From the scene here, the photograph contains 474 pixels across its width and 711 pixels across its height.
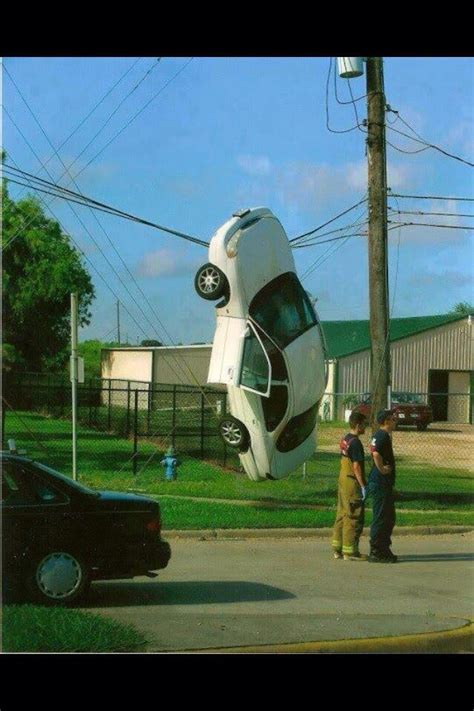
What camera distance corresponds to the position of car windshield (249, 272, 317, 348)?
14945 millimetres

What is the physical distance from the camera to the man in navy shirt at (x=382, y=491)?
12.8 m

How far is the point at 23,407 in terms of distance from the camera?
47.9 ft

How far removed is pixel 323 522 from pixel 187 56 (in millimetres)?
7809

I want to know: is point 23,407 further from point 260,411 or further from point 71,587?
point 71,587

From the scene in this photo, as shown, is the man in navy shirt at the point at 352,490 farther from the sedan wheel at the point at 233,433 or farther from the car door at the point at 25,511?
the car door at the point at 25,511

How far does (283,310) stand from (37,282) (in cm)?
409

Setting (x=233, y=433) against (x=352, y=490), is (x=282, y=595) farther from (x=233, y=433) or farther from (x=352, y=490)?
(x=233, y=433)

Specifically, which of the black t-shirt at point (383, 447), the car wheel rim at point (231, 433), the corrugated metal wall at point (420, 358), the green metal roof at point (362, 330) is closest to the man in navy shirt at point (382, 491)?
the black t-shirt at point (383, 447)

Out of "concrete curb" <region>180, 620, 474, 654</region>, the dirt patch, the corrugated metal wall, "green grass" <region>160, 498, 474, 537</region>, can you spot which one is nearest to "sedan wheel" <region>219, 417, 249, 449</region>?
"green grass" <region>160, 498, 474, 537</region>

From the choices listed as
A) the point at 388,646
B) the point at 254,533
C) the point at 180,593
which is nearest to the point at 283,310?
the point at 254,533

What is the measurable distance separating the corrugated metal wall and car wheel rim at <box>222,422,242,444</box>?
7.45 meters

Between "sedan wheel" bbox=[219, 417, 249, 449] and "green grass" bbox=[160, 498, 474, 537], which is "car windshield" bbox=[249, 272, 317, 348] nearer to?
"sedan wheel" bbox=[219, 417, 249, 449]
